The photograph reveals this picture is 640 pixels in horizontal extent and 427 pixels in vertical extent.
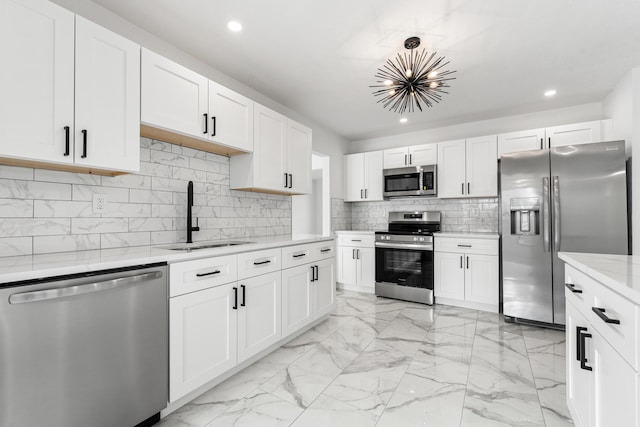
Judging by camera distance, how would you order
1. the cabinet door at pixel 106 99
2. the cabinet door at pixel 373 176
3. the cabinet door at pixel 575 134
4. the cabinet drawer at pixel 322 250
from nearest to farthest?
1. the cabinet door at pixel 106 99
2. the cabinet drawer at pixel 322 250
3. the cabinet door at pixel 575 134
4. the cabinet door at pixel 373 176

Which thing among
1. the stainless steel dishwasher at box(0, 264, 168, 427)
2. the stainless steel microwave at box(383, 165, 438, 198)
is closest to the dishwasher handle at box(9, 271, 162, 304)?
the stainless steel dishwasher at box(0, 264, 168, 427)

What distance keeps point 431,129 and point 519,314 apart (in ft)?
9.43

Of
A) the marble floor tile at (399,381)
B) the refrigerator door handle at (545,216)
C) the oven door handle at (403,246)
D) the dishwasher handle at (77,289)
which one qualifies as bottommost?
the marble floor tile at (399,381)

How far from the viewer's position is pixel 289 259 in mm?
2619

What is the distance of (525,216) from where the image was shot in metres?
3.19

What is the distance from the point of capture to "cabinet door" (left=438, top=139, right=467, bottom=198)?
4.07 m

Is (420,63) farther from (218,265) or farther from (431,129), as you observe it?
(218,265)

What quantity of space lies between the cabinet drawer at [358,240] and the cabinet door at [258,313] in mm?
2257

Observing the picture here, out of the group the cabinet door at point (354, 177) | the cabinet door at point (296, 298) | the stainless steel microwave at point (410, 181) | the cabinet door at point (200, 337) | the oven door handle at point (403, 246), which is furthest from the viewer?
the cabinet door at point (354, 177)

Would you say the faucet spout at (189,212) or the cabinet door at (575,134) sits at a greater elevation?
the cabinet door at (575,134)

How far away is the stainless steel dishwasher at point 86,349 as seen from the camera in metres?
1.12

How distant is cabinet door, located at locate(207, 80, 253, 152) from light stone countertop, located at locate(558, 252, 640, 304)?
2429mm

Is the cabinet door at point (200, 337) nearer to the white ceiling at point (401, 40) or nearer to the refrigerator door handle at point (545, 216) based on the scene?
the white ceiling at point (401, 40)

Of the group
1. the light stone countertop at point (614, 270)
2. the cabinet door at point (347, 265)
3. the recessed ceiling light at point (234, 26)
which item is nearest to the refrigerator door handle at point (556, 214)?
the light stone countertop at point (614, 270)
